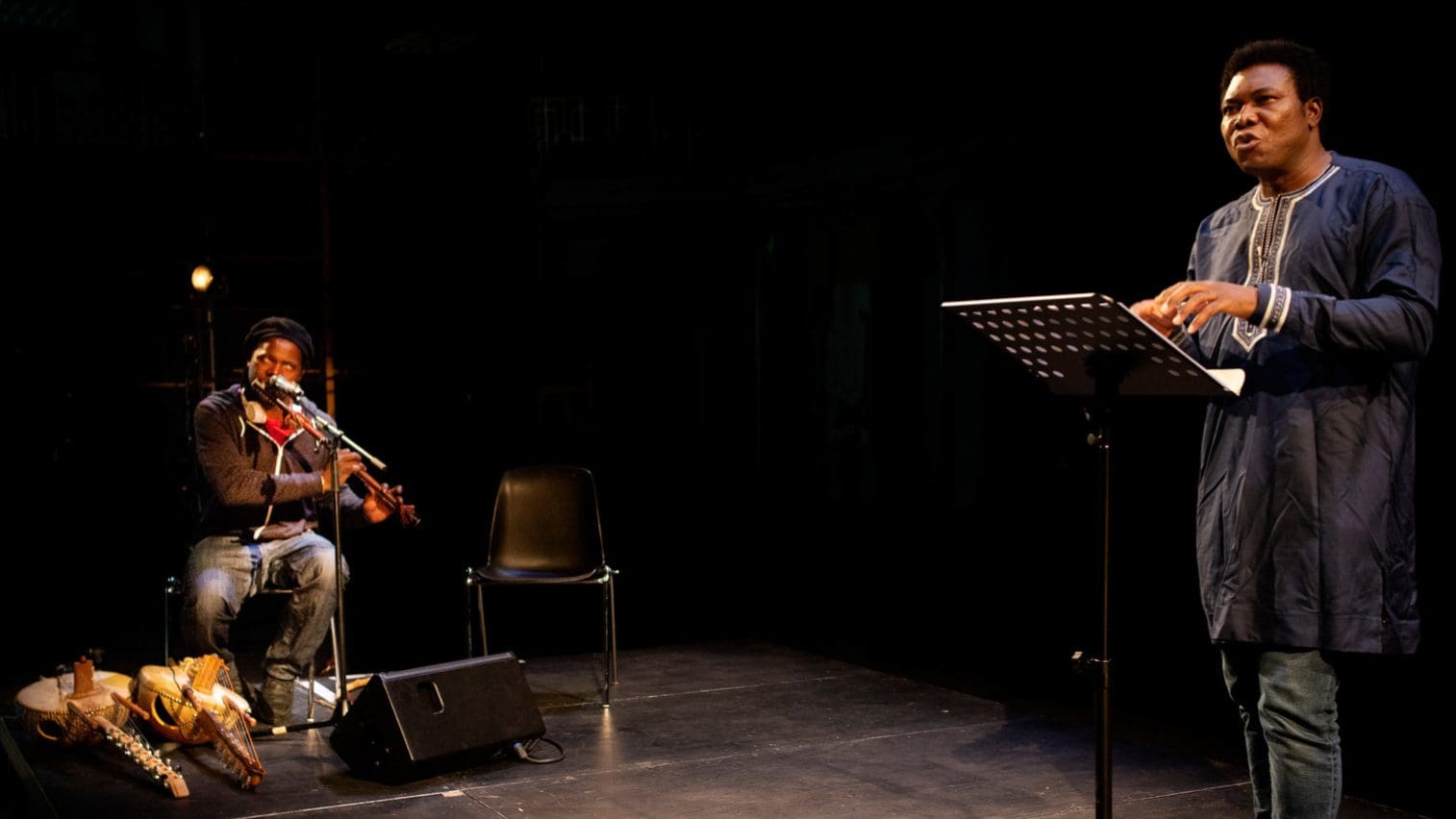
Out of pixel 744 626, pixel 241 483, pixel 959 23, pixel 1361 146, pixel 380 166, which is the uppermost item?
pixel 959 23

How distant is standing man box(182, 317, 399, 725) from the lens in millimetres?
4418

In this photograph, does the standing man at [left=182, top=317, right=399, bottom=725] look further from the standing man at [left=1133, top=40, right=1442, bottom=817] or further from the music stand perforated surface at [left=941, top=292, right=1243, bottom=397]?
the standing man at [left=1133, top=40, right=1442, bottom=817]

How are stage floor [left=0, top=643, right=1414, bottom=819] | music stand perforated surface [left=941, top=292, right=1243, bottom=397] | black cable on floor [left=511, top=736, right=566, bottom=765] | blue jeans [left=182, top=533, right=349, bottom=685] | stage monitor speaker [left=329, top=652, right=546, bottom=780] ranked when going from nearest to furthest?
music stand perforated surface [left=941, top=292, right=1243, bottom=397] → stage floor [left=0, top=643, right=1414, bottom=819] → stage monitor speaker [left=329, top=652, right=546, bottom=780] → black cable on floor [left=511, top=736, right=566, bottom=765] → blue jeans [left=182, top=533, right=349, bottom=685]

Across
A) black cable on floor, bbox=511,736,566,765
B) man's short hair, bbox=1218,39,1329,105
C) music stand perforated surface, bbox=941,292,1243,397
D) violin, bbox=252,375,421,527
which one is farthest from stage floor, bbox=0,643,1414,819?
man's short hair, bbox=1218,39,1329,105

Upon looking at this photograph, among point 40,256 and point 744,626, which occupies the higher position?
point 40,256

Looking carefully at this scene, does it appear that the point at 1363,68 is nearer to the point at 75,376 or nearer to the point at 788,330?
the point at 788,330

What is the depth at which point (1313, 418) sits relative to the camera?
2.23 metres

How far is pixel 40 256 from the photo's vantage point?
32.8ft

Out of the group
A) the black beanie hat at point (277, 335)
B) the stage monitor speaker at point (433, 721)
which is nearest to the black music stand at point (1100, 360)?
the stage monitor speaker at point (433, 721)

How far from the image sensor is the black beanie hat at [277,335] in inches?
177

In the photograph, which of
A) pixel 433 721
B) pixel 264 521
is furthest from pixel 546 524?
pixel 433 721

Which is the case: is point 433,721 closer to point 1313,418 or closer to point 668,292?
point 1313,418

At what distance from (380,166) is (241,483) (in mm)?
6548

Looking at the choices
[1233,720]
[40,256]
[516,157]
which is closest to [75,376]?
[40,256]
